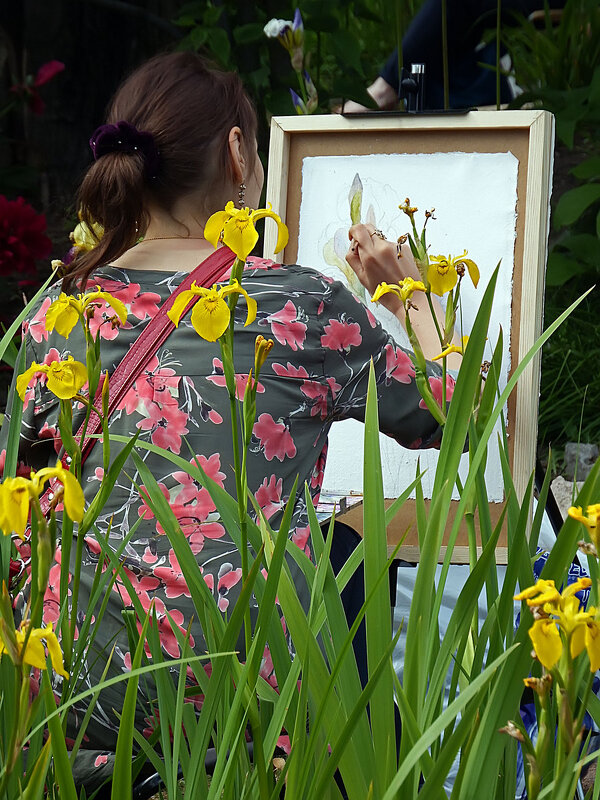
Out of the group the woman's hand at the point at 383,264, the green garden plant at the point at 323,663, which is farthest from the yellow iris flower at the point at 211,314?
the woman's hand at the point at 383,264

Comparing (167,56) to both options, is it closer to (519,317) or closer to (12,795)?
(519,317)

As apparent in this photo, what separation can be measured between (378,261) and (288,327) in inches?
15.6

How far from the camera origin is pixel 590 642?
41cm

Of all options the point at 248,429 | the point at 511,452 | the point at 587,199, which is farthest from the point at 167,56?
the point at 587,199

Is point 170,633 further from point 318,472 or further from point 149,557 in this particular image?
point 318,472

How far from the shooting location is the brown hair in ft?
3.87

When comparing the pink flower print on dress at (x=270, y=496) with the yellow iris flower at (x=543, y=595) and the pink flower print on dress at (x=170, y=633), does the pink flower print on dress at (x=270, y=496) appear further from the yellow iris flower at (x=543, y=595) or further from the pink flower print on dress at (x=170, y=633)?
the yellow iris flower at (x=543, y=595)

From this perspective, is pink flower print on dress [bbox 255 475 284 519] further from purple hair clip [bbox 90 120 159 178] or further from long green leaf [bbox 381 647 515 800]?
long green leaf [bbox 381 647 515 800]

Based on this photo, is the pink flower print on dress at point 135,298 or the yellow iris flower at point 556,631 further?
the pink flower print on dress at point 135,298

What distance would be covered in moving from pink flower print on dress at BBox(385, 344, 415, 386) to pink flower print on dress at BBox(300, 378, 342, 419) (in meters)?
0.07

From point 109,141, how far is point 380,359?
397 mm

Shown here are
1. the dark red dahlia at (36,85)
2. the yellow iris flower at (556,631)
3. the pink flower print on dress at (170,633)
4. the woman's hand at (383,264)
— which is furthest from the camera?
the dark red dahlia at (36,85)

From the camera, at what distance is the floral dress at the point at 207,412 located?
3.40 ft

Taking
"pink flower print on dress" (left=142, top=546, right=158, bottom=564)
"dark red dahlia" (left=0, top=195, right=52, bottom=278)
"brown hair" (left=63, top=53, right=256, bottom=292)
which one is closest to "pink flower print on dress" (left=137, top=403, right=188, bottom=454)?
"pink flower print on dress" (left=142, top=546, right=158, bottom=564)
